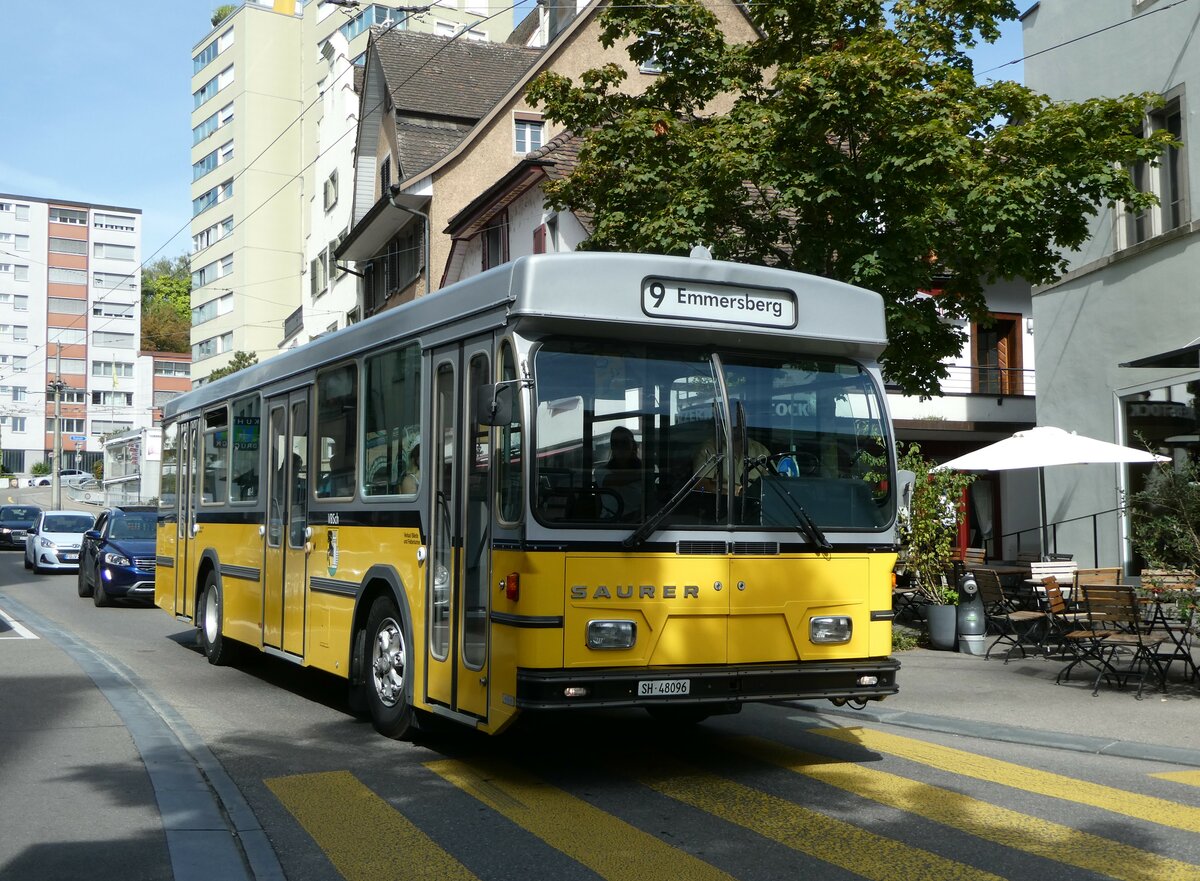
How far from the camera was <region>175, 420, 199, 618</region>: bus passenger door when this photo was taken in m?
14.5

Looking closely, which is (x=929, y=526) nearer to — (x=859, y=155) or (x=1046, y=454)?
(x=1046, y=454)

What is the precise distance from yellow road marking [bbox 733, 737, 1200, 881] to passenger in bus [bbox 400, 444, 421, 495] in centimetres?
275

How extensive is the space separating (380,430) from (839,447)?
3.22m

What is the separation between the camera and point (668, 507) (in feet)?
24.3

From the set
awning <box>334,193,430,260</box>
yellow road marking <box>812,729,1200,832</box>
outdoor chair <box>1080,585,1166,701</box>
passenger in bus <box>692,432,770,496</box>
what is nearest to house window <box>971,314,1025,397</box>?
awning <box>334,193,430,260</box>

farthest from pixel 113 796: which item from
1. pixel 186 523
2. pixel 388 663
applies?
pixel 186 523

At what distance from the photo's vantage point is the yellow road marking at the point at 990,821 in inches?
234

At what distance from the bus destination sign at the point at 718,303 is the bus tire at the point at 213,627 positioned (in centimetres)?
733

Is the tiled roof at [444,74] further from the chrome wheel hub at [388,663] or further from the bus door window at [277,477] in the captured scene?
the chrome wheel hub at [388,663]

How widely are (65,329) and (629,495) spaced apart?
109434 millimetres

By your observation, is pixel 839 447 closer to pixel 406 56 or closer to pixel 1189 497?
pixel 1189 497

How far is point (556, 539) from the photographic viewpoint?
7.17 m

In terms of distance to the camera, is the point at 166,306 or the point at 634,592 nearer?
the point at 634,592

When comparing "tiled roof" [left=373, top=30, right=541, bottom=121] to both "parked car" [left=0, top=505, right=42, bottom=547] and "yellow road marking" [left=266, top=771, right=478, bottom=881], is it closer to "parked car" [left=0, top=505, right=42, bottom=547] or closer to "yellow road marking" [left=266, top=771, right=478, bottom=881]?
"parked car" [left=0, top=505, right=42, bottom=547]
